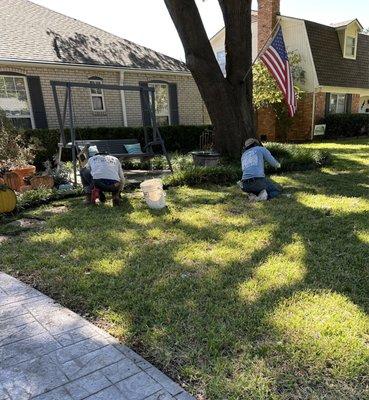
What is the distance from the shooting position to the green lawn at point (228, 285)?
2270 mm

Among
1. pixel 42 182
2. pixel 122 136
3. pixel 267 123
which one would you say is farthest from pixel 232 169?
pixel 267 123

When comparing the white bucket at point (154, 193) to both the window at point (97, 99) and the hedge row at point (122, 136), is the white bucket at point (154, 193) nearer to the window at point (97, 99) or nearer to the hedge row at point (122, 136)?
the hedge row at point (122, 136)

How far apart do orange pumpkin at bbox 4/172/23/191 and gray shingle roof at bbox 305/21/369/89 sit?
1481 cm

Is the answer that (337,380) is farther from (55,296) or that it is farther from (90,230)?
(90,230)

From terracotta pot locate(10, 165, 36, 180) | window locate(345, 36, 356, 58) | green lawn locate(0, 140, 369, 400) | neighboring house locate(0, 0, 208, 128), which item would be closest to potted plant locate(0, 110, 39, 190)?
terracotta pot locate(10, 165, 36, 180)

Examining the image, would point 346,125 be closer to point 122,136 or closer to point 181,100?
point 181,100

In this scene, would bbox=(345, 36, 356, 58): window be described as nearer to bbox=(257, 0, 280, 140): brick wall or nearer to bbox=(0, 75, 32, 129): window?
bbox=(257, 0, 280, 140): brick wall

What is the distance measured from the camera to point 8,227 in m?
5.43

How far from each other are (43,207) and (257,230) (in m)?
4.04

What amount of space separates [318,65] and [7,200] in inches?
646

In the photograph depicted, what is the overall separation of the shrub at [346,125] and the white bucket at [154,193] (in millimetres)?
14768

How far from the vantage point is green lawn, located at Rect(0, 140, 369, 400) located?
89.4 inches

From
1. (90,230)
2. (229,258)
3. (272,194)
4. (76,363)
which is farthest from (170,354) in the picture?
(272,194)

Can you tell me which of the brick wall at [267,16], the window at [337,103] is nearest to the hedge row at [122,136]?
the brick wall at [267,16]
